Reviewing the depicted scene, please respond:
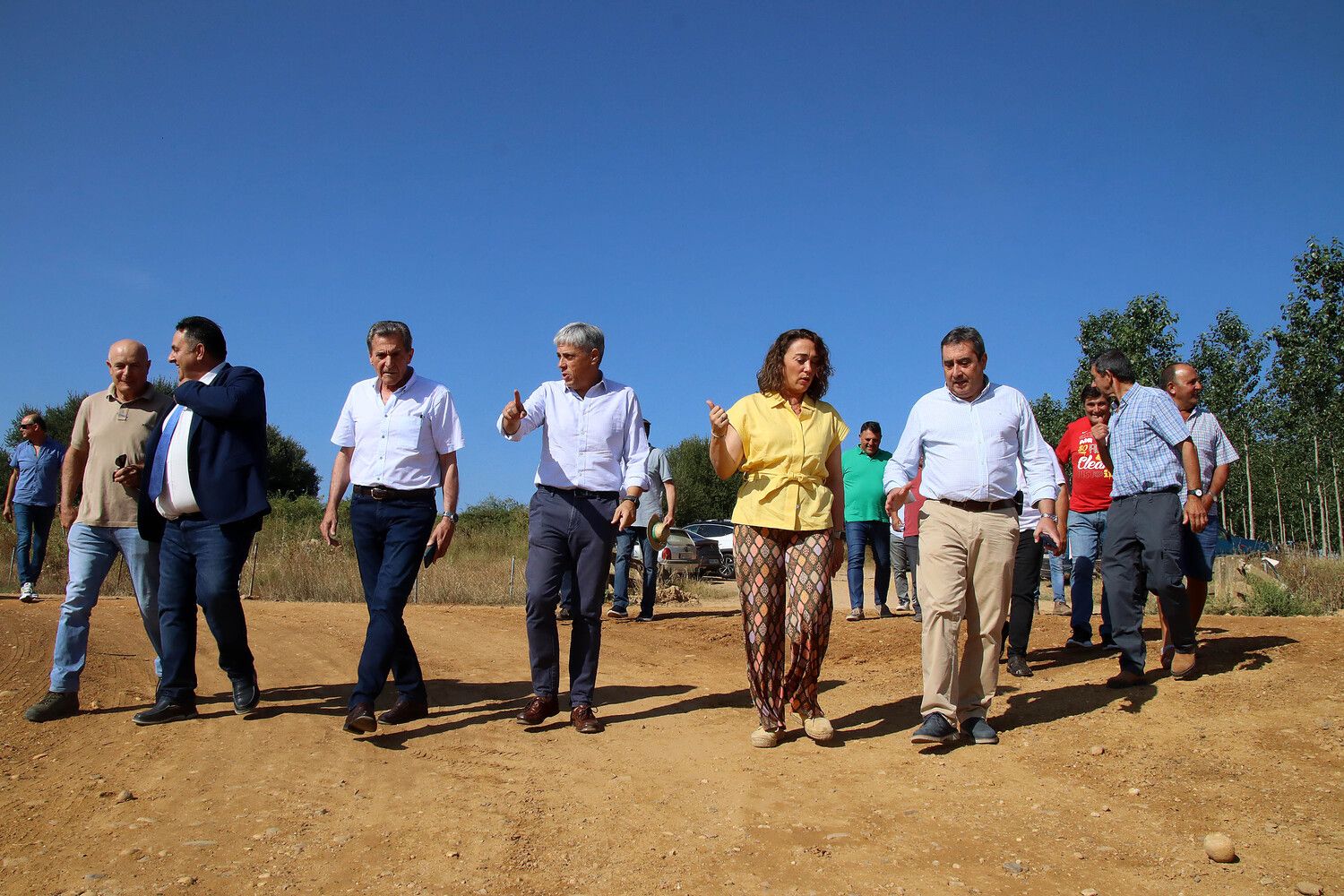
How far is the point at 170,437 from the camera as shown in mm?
4871

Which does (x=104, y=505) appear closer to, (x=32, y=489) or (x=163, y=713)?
(x=163, y=713)

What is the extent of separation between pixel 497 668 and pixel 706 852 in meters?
3.99

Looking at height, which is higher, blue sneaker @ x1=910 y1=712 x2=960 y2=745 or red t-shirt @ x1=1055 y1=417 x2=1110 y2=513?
red t-shirt @ x1=1055 y1=417 x2=1110 y2=513

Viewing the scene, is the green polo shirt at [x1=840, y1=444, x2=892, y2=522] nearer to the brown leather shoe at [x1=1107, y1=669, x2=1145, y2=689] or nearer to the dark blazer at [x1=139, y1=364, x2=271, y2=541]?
the brown leather shoe at [x1=1107, y1=669, x2=1145, y2=689]

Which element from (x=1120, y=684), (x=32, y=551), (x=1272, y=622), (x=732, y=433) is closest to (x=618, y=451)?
(x=732, y=433)

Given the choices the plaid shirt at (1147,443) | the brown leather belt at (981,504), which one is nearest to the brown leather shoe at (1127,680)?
the plaid shirt at (1147,443)

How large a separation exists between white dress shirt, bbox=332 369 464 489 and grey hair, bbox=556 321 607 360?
2.31ft

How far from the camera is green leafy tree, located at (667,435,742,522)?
1725 inches

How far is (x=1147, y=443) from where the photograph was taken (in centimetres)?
549

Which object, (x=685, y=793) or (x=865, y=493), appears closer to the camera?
(x=685, y=793)

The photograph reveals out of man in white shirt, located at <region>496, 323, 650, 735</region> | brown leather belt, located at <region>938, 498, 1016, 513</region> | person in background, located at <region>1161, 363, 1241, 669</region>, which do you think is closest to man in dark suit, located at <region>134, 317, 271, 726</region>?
man in white shirt, located at <region>496, 323, 650, 735</region>

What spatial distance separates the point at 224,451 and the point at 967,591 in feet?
12.4

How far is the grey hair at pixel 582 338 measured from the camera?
5059 mm

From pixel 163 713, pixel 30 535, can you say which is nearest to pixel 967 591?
pixel 163 713
